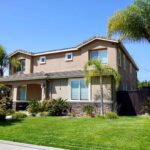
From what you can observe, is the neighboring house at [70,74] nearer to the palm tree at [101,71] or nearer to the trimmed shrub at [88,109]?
the trimmed shrub at [88,109]

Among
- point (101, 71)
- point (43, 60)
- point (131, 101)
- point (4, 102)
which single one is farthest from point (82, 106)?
point (43, 60)

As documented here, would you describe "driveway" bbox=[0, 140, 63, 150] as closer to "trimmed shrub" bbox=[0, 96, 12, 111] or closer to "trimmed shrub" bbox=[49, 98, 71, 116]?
"trimmed shrub" bbox=[0, 96, 12, 111]

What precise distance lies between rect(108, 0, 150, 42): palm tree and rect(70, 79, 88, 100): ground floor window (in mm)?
7567

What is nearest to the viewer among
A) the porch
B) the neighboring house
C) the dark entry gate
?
the dark entry gate

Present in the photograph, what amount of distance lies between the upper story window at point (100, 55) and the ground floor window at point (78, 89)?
9.50 feet

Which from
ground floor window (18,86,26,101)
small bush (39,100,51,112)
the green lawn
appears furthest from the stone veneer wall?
the green lawn

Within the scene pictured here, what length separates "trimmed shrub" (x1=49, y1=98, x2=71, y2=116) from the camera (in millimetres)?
21031

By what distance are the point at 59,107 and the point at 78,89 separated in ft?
8.79

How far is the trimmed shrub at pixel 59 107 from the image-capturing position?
21.0 meters

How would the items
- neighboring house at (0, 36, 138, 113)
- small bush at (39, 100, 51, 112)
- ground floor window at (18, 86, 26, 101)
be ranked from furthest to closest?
ground floor window at (18, 86, 26, 101) < neighboring house at (0, 36, 138, 113) < small bush at (39, 100, 51, 112)

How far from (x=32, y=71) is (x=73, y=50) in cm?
643

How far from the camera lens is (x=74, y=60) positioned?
25172 mm

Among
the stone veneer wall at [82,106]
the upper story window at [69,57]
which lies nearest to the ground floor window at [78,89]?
the stone veneer wall at [82,106]

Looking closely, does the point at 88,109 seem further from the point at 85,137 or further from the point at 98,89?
the point at 85,137
